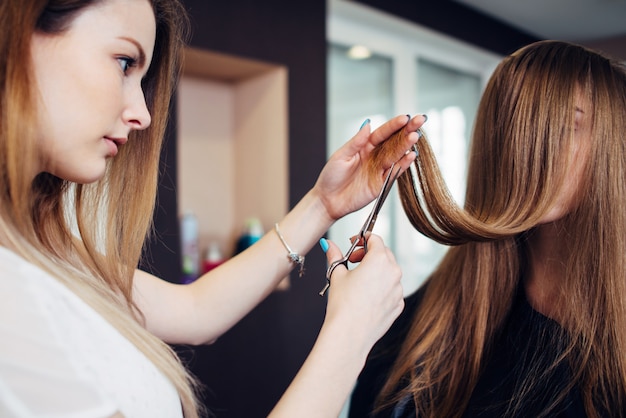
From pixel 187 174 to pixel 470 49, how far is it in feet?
6.15

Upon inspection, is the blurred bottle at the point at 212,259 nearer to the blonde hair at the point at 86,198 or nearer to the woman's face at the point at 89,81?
the blonde hair at the point at 86,198

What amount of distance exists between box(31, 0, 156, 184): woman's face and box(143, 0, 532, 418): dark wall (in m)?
0.82

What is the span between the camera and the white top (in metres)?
0.46

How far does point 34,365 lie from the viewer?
47 centimetres

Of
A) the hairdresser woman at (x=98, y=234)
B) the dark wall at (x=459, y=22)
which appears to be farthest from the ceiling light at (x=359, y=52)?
the hairdresser woman at (x=98, y=234)

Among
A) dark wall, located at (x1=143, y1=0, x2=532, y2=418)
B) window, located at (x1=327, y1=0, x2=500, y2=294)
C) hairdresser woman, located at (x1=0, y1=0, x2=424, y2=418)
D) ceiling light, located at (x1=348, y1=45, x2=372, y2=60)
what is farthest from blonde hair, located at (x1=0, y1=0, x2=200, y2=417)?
ceiling light, located at (x1=348, y1=45, x2=372, y2=60)

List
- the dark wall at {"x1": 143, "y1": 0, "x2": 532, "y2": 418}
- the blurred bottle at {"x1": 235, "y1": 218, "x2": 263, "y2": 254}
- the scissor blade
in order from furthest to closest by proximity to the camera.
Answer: the blurred bottle at {"x1": 235, "y1": 218, "x2": 263, "y2": 254}
the dark wall at {"x1": 143, "y1": 0, "x2": 532, "y2": 418}
the scissor blade

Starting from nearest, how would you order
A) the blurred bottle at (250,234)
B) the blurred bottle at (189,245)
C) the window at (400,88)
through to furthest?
the blurred bottle at (189,245) < the blurred bottle at (250,234) < the window at (400,88)

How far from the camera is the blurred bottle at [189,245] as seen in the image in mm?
1733

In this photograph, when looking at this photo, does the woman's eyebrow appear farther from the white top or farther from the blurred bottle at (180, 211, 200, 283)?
the blurred bottle at (180, 211, 200, 283)

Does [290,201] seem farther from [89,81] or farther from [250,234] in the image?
[89,81]

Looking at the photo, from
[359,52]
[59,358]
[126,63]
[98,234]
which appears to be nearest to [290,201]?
[359,52]

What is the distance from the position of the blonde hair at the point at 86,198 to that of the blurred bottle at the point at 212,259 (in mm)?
989

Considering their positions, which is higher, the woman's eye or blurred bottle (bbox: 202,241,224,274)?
the woman's eye
